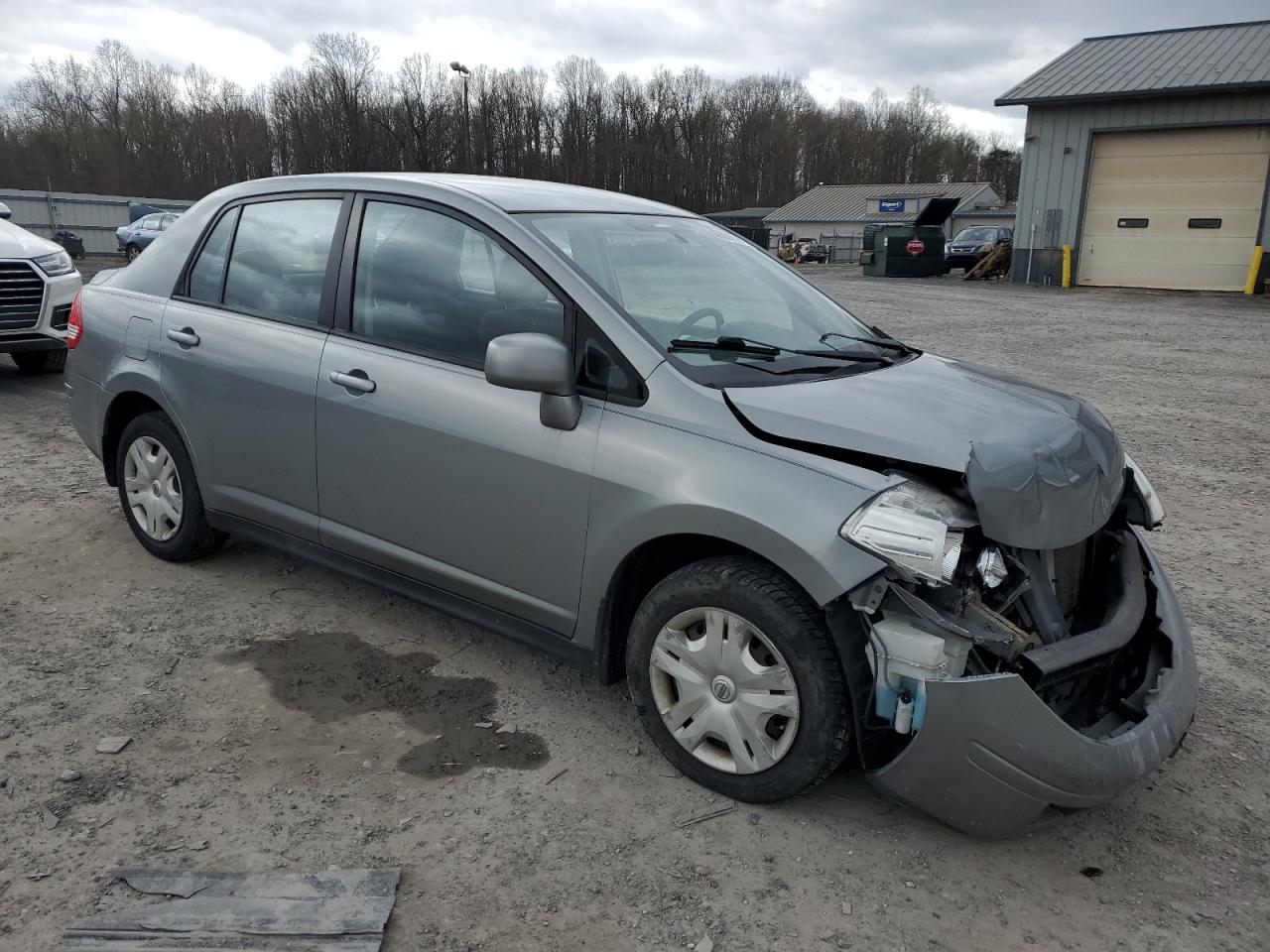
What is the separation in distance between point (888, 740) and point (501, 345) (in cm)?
157

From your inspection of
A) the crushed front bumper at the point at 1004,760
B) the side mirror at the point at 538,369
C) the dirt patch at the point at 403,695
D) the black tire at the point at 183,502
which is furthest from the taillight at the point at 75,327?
the crushed front bumper at the point at 1004,760

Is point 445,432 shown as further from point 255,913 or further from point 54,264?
point 54,264

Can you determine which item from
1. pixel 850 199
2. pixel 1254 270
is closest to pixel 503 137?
pixel 850 199

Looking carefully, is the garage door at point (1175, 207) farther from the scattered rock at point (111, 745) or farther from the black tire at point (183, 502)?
the scattered rock at point (111, 745)

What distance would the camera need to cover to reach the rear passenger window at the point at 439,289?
3178mm

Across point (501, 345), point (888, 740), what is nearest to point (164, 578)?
point (501, 345)

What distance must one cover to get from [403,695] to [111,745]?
0.92 metres

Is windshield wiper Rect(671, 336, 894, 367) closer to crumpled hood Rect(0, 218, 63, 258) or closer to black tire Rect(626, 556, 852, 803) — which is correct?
black tire Rect(626, 556, 852, 803)

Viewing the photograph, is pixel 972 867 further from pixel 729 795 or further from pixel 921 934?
pixel 729 795

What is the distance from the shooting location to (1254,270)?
20453 mm

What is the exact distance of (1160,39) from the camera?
2378 cm

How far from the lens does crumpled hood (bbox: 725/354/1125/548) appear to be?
2.50m

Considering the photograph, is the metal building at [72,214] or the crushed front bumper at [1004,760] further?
the metal building at [72,214]

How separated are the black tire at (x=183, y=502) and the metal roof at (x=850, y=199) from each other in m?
69.5
